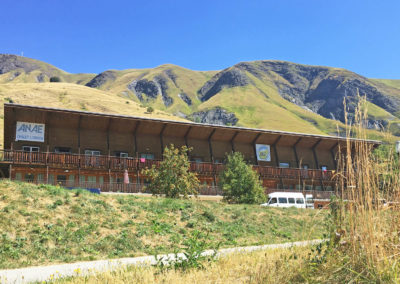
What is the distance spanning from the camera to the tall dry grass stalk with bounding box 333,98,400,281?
479 cm

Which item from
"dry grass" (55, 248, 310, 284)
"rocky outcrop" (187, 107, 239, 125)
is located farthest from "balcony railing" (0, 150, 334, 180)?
"rocky outcrop" (187, 107, 239, 125)

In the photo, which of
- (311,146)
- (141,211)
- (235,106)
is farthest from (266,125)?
(141,211)

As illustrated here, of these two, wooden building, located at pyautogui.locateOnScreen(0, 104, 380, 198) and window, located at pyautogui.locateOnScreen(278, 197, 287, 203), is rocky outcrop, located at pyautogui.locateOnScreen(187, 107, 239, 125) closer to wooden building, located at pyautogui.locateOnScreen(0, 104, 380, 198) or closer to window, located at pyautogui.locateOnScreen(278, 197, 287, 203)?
wooden building, located at pyautogui.locateOnScreen(0, 104, 380, 198)

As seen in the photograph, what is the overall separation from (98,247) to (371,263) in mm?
8674

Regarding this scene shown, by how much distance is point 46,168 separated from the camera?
28188 mm

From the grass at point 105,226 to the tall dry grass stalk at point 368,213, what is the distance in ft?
10.7

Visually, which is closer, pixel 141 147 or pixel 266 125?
pixel 141 147

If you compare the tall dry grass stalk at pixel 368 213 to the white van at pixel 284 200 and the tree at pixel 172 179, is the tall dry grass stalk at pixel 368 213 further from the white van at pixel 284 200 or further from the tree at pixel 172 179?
the white van at pixel 284 200

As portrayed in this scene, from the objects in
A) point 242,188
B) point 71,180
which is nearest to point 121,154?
point 71,180

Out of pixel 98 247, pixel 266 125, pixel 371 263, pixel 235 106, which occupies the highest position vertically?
pixel 235 106

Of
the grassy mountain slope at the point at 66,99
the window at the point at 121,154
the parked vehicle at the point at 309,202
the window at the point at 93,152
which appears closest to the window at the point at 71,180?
the window at the point at 93,152

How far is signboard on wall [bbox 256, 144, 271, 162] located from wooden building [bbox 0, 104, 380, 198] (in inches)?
0.4

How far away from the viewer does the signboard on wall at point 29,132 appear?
28.6 m

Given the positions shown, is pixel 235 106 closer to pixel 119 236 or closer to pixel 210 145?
pixel 210 145
